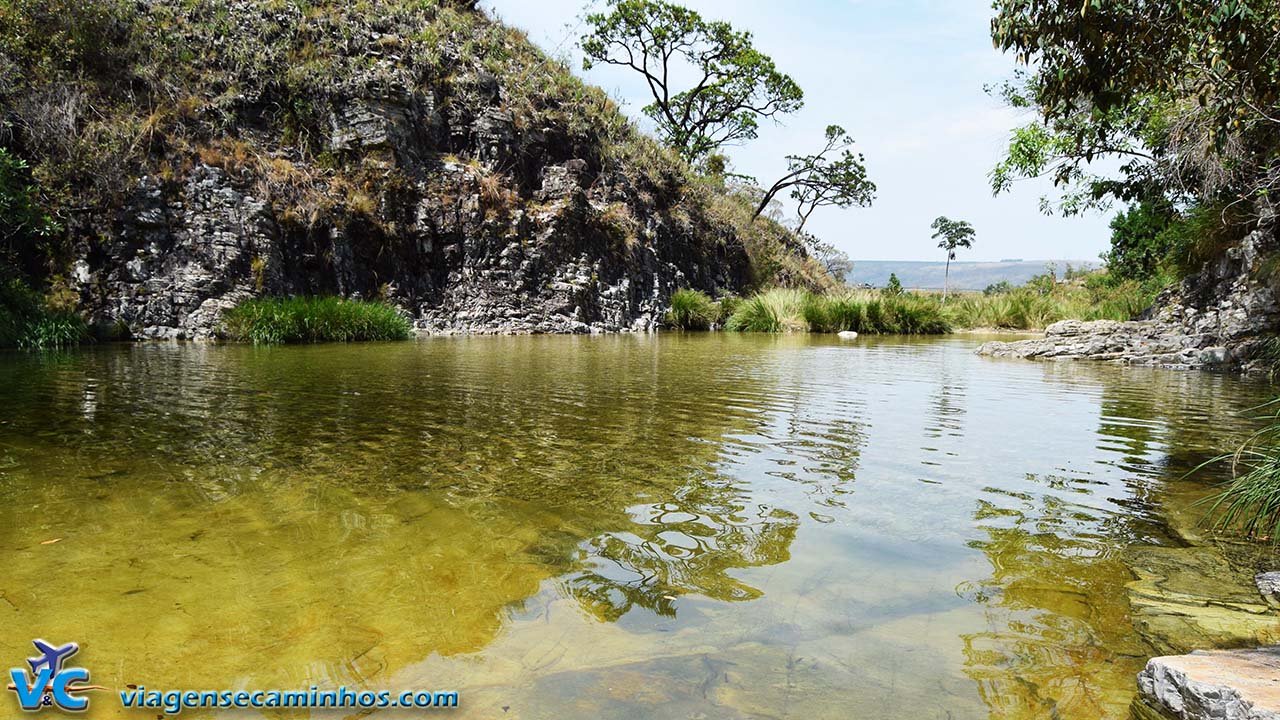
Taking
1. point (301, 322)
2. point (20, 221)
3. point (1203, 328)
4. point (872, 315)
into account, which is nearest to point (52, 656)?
point (301, 322)

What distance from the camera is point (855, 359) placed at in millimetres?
12516

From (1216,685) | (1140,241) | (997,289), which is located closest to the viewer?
(1216,685)

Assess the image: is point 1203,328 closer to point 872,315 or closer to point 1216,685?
point 872,315

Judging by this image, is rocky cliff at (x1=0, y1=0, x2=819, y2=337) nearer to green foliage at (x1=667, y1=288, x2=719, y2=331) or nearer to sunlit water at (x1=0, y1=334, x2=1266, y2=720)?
green foliage at (x1=667, y1=288, x2=719, y2=331)

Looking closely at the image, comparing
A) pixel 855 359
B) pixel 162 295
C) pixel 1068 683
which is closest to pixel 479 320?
pixel 162 295

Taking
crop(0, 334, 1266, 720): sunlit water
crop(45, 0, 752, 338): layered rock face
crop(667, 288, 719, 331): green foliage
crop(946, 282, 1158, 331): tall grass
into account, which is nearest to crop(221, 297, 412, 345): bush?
crop(45, 0, 752, 338): layered rock face

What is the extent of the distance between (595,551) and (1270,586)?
2470mm

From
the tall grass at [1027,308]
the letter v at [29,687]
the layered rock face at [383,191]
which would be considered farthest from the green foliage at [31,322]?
the tall grass at [1027,308]

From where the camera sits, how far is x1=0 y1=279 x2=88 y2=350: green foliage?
40.0ft

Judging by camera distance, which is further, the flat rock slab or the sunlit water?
the sunlit water

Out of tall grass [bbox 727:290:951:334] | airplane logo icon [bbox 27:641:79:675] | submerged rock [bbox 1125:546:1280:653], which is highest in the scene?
tall grass [bbox 727:290:951:334]

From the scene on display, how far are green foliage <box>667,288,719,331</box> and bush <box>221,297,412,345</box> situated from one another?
439 inches

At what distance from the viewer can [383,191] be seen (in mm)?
20828

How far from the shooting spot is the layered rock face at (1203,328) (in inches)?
412
